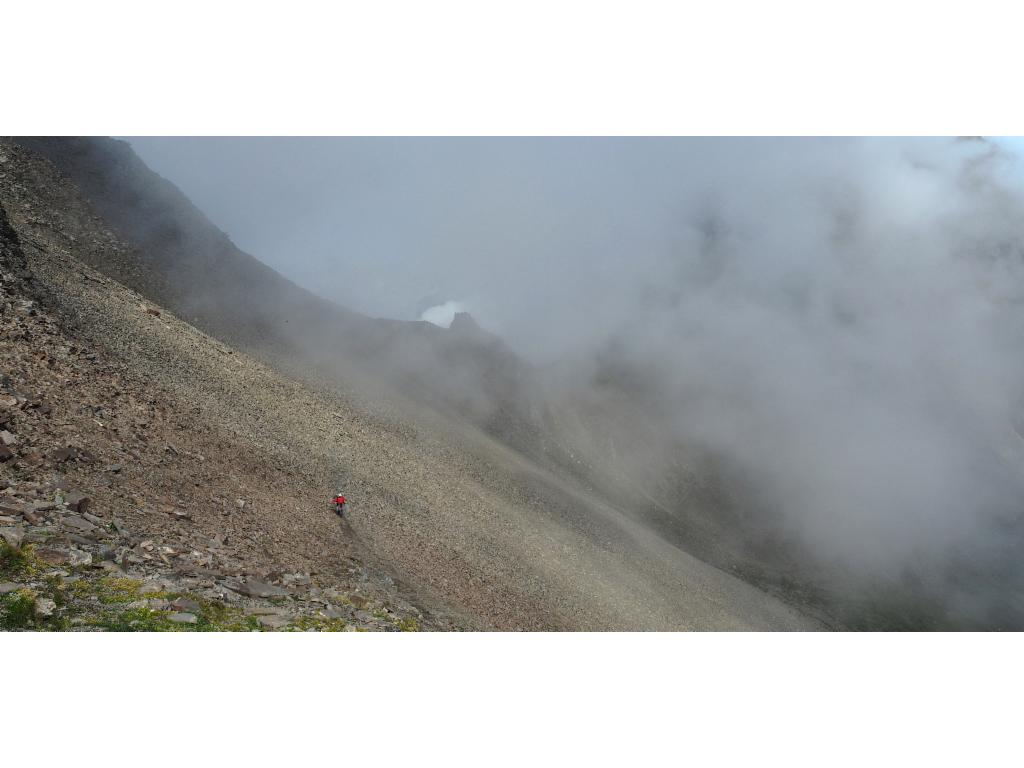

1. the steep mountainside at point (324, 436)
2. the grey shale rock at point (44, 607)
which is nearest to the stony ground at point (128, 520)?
the grey shale rock at point (44, 607)

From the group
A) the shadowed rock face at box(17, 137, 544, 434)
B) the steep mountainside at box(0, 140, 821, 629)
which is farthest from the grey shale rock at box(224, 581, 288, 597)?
the shadowed rock face at box(17, 137, 544, 434)

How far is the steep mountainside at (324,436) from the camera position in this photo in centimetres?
2353

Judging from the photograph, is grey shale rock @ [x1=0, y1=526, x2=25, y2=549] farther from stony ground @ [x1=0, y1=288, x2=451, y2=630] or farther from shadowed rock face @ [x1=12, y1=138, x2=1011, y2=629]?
shadowed rock face @ [x1=12, y1=138, x2=1011, y2=629]

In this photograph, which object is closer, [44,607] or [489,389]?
[44,607]

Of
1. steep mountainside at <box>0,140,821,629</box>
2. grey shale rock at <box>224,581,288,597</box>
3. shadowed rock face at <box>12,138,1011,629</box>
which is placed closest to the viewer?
grey shale rock at <box>224,581,288,597</box>

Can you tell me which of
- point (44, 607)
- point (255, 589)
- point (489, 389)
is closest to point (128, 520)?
point (255, 589)

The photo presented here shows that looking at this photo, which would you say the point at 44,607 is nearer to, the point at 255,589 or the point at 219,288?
the point at 255,589

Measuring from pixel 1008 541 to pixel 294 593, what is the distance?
133m

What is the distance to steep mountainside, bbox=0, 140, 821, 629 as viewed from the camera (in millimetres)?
23531

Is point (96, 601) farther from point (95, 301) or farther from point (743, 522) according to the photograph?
point (743, 522)

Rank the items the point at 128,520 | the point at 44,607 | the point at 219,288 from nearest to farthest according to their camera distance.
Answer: the point at 44,607 → the point at 128,520 → the point at 219,288

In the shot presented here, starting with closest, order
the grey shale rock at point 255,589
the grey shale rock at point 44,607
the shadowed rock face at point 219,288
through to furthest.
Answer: the grey shale rock at point 44,607, the grey shale rock at point 255,589, the shadowed rock face at point 219,288

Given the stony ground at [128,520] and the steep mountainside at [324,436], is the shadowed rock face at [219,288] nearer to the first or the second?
the steep mountainside at [324,436]

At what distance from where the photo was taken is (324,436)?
3316 cm
